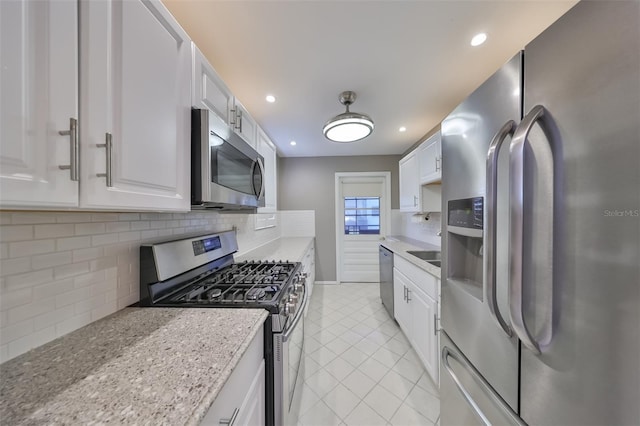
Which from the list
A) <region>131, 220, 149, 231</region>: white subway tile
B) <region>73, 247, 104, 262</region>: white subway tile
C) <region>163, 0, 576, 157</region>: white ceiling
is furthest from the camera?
<region>163, 0, 576, 157</region>: white ceiling

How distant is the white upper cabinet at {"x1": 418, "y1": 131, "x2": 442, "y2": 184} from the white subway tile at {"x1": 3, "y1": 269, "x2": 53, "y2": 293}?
2427 mm

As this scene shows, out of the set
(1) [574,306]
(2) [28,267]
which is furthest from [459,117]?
(2) [28,267]

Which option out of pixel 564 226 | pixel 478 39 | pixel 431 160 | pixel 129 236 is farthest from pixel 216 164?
pixel 431 160

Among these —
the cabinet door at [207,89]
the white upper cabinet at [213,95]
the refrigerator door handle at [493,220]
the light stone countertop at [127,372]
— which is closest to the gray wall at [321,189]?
the white upper cabinet at [213,95]

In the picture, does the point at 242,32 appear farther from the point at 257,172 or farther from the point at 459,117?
the point at 459,117

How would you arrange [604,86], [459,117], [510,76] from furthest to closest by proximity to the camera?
1. [459,117]
2. [510,76]
3. [604,86]

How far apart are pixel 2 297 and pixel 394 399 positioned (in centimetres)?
200

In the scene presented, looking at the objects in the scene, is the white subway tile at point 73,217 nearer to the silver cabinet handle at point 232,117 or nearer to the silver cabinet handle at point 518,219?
the silver cabinet handle at point 232,117

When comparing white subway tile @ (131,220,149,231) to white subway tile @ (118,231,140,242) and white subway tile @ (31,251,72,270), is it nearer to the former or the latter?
white subway tile @ (118,231,140,242)

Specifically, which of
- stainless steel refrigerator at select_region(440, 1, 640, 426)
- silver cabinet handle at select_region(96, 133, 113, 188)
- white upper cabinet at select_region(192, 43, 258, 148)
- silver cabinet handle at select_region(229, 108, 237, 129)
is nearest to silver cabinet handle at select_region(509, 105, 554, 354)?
stainless steel refrigerator at select_region(440, 1, 640, 426)

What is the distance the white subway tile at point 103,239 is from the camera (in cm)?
83

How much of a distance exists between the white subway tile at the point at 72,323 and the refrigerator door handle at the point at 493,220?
A: 4.64 feet

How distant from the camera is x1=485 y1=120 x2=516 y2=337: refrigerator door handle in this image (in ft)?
2.23

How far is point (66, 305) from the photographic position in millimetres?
733
